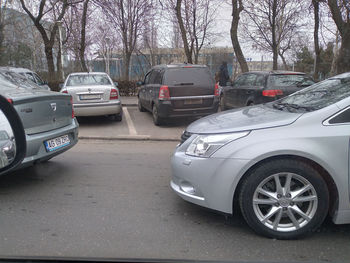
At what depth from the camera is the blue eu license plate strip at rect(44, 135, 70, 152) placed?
4.09 meters

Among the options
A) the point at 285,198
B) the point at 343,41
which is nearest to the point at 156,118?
the point at 285,198

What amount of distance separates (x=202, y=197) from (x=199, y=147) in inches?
19.3

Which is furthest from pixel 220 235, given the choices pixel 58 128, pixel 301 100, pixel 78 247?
pixel 58 128

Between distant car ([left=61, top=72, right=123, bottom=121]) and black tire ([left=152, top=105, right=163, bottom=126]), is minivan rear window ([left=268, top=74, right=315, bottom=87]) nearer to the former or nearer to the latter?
black tire ([left=152, top=105, right=163, bottom=126])

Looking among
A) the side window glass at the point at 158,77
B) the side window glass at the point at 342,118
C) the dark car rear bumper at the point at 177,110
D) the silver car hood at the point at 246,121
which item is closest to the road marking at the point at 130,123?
the dark car rear bumper at the point at 177,110

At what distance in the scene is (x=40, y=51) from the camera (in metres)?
34.3

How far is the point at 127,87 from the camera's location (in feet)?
52.4

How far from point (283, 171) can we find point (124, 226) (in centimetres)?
165

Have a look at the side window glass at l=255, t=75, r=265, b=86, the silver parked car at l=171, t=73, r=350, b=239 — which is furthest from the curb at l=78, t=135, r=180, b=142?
the silver parked car at l=171, t=73, r=350, b=239

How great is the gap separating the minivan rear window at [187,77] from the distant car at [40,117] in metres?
4.04

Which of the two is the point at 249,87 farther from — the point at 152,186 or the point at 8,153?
the point at 8,153

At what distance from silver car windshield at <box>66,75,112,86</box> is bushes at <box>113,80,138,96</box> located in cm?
609

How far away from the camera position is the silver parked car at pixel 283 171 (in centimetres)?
268

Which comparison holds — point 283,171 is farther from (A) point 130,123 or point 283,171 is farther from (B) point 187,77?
(A) point 130,123
